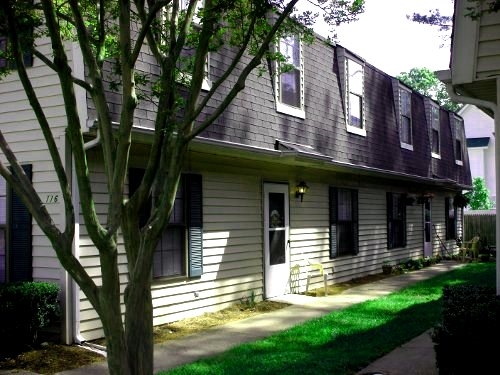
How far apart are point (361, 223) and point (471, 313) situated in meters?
9.74

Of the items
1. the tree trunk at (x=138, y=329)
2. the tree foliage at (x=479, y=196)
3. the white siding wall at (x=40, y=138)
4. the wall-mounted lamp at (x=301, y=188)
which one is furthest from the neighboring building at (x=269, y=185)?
the tree foliage at (x=479, y=196)

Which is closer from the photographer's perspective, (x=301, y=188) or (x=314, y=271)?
(x=301, y=188)

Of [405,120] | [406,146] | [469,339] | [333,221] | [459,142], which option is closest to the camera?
[469,339]

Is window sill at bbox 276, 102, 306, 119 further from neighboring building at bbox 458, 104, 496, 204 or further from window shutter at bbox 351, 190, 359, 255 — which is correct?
neighboring building at bbox 458, 104, 496, 204

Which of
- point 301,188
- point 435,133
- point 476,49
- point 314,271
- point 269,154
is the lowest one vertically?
point 314,271

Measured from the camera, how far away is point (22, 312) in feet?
22.9

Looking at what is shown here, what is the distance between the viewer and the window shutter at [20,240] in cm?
786

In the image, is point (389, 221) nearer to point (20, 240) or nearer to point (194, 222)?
point (194, 222)

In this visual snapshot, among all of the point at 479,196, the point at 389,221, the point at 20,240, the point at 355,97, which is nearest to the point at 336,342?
the point at 20,240

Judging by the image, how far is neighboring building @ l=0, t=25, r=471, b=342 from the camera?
782 cm

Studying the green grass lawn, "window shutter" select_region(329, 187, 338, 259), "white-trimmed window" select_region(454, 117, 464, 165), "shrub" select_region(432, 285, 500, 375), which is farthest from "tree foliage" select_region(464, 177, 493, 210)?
"shrub" select_region(432, 285, 500, 375)

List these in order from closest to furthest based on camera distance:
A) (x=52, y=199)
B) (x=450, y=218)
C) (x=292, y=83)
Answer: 1. (x=52, y=199)
2. (x=292, y=83)
3. (x=450, y=218)

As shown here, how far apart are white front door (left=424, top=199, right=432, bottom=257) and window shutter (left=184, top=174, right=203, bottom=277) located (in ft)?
40.4

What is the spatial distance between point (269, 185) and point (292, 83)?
214 cm
